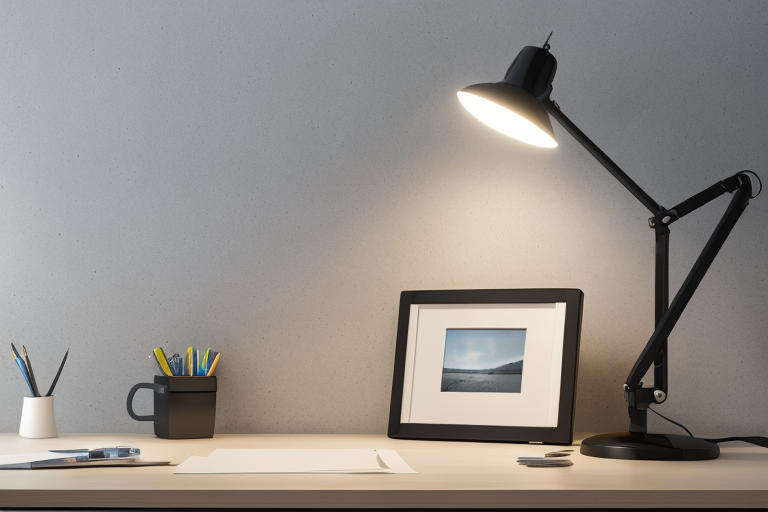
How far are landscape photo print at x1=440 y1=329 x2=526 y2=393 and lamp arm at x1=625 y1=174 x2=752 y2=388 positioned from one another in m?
0.22

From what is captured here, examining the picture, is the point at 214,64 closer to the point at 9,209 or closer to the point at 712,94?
the point at 9,209

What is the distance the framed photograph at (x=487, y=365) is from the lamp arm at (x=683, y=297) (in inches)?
5.3

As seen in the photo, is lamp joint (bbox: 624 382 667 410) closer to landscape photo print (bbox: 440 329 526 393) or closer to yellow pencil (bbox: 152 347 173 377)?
landscape photo print (bbox: 440 329 526 393)

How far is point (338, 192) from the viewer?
4.70ft

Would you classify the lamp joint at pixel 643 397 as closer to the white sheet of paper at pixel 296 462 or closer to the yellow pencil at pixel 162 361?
the white sheet of paper at pixel 296 462

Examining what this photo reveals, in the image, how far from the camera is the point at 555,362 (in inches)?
50.1

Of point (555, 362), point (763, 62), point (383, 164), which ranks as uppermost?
point (763, 62)

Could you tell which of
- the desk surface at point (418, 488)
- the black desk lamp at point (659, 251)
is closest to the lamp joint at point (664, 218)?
the black desk lamp at point (659, 251)

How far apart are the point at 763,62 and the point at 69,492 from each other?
4.85ft

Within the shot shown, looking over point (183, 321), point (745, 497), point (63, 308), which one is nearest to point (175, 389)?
point (183, 321)

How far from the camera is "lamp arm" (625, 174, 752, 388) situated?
1.13 meters

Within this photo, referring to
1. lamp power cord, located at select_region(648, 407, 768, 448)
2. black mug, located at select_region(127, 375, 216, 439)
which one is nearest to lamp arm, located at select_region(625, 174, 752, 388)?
lamp power cord, located at select_region(648, 407, 768, 448)

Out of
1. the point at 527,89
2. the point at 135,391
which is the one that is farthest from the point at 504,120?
the point at 135,391

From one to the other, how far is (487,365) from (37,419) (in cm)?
82
